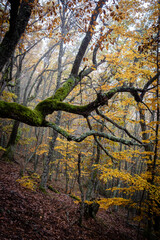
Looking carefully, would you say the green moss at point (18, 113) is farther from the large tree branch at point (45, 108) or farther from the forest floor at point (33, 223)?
the forest floor at point (33, 223)

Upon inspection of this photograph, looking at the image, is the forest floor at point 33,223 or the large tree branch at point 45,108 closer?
the large tree branch at point 45,108

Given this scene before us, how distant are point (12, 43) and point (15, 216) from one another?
4948mm

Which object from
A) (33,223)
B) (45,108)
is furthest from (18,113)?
(33,223)

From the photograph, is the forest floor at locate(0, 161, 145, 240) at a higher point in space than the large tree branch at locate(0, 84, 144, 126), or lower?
lower

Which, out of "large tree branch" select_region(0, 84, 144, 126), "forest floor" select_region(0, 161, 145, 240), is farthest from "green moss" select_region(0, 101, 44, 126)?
"forest floor" select_region(0, 161, 145, 240)

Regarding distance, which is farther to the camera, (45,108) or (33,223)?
(33,223)

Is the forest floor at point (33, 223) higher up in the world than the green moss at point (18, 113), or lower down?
lower down

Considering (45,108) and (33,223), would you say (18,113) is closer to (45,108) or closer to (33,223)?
(45,108)

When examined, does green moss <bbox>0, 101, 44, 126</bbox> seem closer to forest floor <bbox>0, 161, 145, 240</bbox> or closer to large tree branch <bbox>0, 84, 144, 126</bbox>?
large tree branch <bbox>0, 84, 144, 126</bbox>

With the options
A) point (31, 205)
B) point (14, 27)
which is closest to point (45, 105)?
point (14, 27)

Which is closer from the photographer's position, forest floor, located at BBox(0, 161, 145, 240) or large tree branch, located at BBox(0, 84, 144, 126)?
large tree branch, located at BBox(0, 84, 144, 126)

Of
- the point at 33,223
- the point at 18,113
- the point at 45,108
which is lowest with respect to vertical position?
the point at 33,223

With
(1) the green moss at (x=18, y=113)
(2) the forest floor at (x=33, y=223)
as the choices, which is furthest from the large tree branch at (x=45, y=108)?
(2) the forest floor at (x=33, y=223)

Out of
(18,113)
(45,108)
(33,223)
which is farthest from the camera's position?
(33,223)
